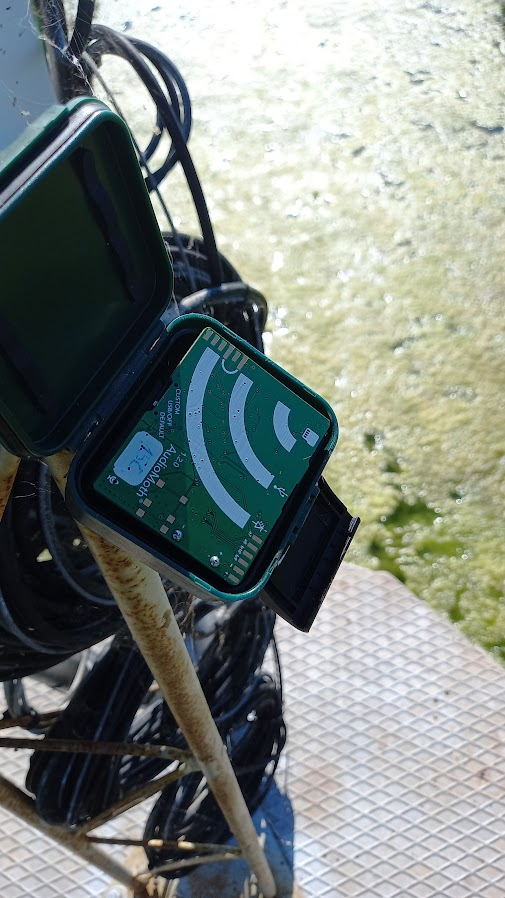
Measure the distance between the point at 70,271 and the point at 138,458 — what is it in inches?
9.0

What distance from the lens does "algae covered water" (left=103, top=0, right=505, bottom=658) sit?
3.12 meters

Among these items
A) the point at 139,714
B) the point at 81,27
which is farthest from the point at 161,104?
the point at 139,714

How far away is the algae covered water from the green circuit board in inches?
75.3

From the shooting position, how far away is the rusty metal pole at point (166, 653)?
108 centimetres

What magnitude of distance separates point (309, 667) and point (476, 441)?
3.84 feet

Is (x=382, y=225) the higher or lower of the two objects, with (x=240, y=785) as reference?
higher

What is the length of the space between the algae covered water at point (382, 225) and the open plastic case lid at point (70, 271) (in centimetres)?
209

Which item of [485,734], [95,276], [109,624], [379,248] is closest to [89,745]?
[109,624]

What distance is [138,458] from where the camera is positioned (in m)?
0.98

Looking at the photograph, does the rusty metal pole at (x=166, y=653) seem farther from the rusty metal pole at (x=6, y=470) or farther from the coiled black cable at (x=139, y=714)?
the coiled black cable at (x=139, y=714)

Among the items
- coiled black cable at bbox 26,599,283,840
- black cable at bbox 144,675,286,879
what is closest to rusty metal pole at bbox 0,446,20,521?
coiled black cable at bbox 26,599,283,840

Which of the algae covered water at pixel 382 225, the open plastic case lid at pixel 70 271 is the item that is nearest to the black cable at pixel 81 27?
the open plastic case lid at pixel 70 271

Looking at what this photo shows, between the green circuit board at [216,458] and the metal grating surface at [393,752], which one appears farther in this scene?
the metal grating surface at [393,752]

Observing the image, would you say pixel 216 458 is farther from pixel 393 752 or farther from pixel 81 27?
pixel 393 752
